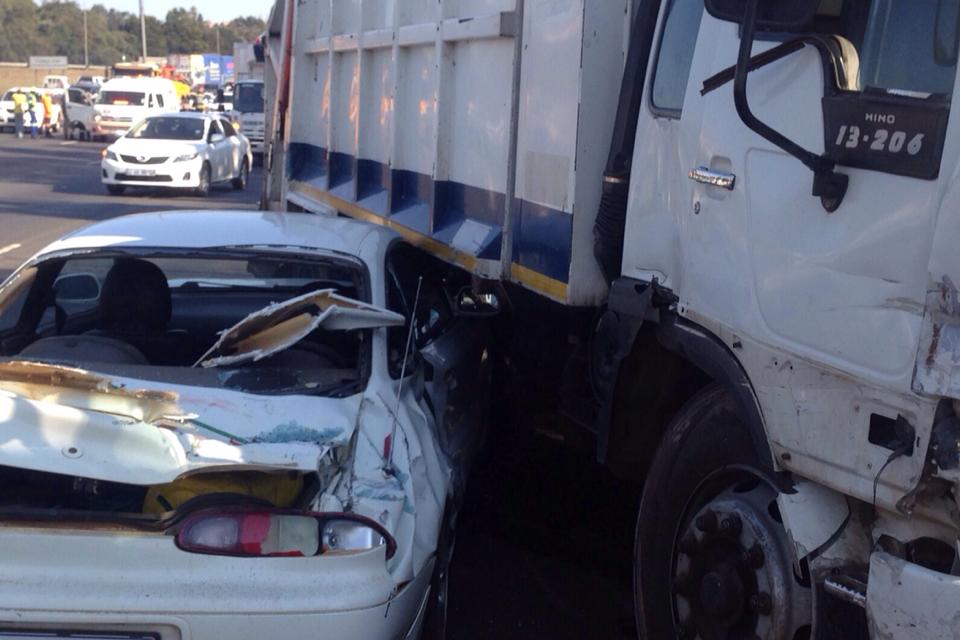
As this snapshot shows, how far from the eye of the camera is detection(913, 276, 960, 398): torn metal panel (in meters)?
2.41

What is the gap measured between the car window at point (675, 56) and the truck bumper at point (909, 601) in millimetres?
1696

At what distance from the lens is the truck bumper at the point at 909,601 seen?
245 centimetres

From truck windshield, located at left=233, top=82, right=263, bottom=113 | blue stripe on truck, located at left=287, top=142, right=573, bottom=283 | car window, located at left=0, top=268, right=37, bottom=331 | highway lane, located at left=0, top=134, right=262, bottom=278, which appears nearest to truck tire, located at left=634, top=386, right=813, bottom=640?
blue stripe on truck, located at left=287, top=142, right=573, bottom=283

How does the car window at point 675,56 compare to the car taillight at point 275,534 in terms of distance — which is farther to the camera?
the car window at point 675,56

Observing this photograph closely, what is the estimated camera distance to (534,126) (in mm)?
4641

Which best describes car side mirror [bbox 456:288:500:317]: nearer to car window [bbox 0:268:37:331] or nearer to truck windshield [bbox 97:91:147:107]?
car window [bbox 0:268:37:331]

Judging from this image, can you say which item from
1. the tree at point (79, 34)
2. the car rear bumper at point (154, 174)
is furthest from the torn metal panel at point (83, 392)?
the tree at point (79, 34)

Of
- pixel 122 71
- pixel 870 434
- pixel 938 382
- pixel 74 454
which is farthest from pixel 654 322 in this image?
pixel 122 71

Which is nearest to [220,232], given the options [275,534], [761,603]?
[275,534]

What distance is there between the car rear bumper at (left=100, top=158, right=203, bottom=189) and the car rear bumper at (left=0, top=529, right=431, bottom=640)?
65.9 feet

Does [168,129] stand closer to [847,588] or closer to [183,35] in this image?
[847,588]

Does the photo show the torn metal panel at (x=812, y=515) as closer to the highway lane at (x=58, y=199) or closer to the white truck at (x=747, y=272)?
the white truck at (x=747, y=272)

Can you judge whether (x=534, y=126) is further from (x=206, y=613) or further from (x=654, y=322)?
(x=206, y=613)

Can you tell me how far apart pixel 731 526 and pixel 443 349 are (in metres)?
2.01
